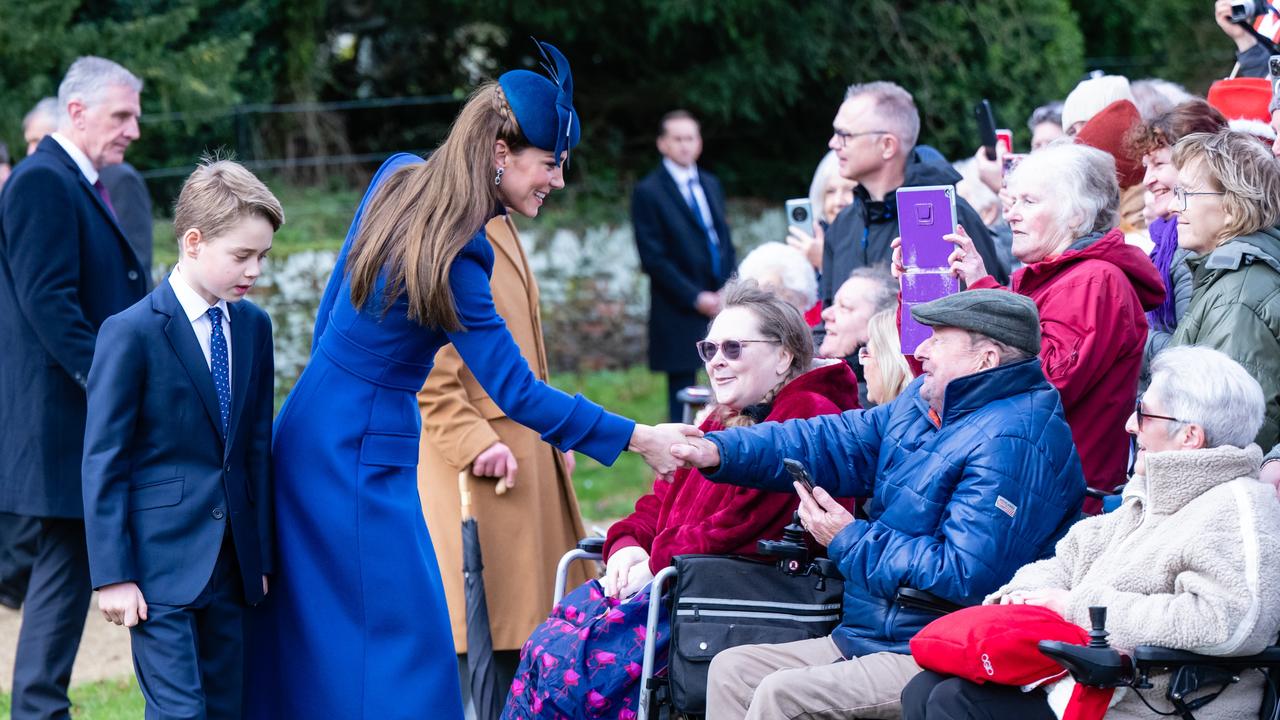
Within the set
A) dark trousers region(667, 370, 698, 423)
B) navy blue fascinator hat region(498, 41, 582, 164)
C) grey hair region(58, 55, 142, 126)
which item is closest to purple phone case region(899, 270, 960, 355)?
navy blue fascinator hat region(498, 41, 582, 164)

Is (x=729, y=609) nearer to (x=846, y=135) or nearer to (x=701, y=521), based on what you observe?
(x=701, y=521)

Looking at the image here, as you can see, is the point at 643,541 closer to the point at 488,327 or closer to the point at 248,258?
the point at 488,327

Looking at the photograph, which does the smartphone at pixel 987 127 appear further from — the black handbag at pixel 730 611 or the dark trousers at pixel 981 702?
the dark trousers at pixel 981 702

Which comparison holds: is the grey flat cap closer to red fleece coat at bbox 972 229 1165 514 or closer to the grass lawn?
red fleece coat at bbox 972 229 1165 514

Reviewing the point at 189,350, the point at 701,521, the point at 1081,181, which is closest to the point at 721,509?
the point at 701,521

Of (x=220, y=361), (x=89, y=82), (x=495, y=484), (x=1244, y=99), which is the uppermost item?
(x=89, y=82)

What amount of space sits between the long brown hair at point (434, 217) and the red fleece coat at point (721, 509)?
0.99m

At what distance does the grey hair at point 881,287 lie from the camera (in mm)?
5078

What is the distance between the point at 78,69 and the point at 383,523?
2679mm

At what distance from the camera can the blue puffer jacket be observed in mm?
3695

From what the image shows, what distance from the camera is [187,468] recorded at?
12.4ft

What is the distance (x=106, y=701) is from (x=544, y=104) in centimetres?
326

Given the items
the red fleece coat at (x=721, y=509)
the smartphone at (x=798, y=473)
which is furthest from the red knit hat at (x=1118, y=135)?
the smartphone at (x=798, y=473)

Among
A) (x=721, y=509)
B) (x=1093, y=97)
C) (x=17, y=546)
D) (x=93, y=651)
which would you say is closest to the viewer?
(x=721, y=509)
